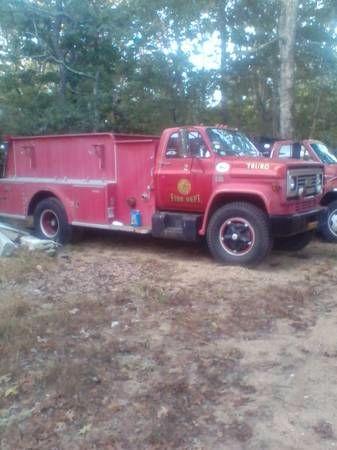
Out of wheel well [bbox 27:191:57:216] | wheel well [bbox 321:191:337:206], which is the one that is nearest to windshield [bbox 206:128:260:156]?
wheel well [bbox 321:191:337:206]

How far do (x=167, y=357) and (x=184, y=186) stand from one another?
414 cm

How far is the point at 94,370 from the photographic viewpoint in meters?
4.57

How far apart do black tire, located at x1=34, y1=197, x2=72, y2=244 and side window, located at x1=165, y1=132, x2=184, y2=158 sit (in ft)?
7.96

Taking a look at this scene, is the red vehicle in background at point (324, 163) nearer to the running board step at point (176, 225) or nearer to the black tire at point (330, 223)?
the black tire at point (330, 223)

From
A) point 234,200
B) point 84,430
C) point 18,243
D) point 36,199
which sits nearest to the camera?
point 84,430

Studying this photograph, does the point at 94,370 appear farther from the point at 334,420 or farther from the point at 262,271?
the point at 262,271

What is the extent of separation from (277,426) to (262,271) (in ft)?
14.5

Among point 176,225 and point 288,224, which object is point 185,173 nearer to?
point 176,225

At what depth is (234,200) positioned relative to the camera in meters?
8.34

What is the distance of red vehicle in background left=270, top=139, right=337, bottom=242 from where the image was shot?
1019 cm

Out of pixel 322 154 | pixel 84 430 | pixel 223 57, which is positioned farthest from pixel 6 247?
pixel 223 57

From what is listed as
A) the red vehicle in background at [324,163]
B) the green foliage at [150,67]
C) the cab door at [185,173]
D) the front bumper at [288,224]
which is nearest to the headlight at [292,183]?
the front bumper at [288,224]

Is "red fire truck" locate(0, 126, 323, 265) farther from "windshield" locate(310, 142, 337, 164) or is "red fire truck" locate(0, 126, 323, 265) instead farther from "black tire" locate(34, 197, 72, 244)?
"windshield" locate(310, 142, 337, 164)

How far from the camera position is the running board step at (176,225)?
852cm
